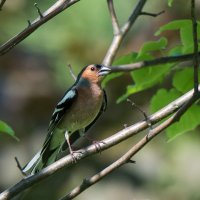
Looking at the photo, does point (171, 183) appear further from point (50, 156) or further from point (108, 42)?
point (50, 156)

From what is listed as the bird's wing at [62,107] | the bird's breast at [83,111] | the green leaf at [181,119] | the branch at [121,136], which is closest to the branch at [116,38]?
the green leaf at [181,119]

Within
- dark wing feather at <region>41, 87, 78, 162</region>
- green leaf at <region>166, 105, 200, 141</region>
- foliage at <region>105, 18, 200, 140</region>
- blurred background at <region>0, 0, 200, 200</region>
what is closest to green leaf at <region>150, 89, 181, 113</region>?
foliage at <region>105, 18, 200, 140</region>

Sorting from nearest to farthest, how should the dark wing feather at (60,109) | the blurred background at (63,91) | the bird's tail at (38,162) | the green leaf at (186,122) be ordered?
the green leaf at (186,122), the bird's tail at (38,162), the dark wing feather at (60,109), the blurred background at (63,91)

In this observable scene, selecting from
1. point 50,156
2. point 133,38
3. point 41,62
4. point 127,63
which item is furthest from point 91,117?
point 41,62

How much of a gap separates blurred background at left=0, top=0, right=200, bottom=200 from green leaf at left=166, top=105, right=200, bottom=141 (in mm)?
5391

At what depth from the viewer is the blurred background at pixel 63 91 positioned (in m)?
9.40

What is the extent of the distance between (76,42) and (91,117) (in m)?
4.90

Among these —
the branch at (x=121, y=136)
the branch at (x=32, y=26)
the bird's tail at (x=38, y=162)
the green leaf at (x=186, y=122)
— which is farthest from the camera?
the bird's tail at (x=38, y=162)

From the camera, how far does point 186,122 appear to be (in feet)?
12.0

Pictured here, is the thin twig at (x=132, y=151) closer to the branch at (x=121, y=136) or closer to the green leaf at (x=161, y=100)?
the branch at (x=121, y=136)

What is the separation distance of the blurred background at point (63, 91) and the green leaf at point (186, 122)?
5391mm

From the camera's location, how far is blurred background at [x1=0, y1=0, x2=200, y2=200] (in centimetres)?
940

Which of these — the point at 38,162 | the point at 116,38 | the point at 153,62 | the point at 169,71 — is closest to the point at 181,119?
the point at 169,71

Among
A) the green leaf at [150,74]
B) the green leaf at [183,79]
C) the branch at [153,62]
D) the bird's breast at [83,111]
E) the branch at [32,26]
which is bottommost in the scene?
the bird's breast at [83,111]
